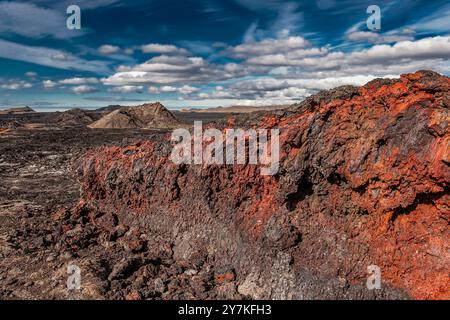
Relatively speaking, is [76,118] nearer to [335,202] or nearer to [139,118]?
[139,118]

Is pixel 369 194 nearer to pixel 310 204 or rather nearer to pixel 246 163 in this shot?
pixel 310 204

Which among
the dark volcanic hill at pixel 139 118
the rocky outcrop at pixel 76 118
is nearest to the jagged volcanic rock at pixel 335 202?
the dark volcanic hill at pixel 139 118

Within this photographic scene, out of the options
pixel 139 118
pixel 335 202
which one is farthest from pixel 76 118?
pixel 335 202

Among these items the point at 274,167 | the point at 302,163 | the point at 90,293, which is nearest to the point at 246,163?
the point at 274,167

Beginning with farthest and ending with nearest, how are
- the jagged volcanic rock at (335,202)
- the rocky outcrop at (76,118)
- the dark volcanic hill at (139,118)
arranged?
the rocky outcrop at (76,118), the dark volcanic hill at (139,118), the jagged volcanic rock at (335,202)

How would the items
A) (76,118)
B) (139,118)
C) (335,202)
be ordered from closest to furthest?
(335,202), (139,118), (76,118)

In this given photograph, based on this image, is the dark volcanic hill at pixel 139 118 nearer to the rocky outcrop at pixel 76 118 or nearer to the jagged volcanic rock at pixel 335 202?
the rocky outcrop at pixel 76 118
